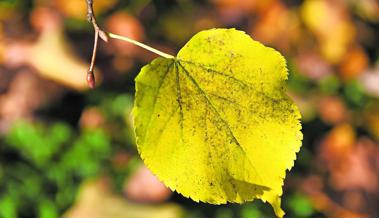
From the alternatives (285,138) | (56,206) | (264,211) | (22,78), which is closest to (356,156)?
(264,211)

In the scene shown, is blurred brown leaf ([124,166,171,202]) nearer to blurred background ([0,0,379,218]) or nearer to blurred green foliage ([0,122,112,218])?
blurred background ([0,0,379,218])

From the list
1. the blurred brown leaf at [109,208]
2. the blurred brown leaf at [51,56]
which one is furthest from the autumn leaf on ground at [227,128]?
the blurred brown leaf at [51,56]

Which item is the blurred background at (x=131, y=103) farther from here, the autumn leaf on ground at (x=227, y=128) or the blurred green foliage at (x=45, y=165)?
the autumn leaf on ground at (x=227, y=128)

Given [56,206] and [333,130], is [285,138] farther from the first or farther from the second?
[333,130]

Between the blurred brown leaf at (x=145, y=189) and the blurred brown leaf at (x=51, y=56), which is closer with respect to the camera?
the blurred brown leaf at (x=145, y=189)

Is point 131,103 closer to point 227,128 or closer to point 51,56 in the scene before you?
point 51,56

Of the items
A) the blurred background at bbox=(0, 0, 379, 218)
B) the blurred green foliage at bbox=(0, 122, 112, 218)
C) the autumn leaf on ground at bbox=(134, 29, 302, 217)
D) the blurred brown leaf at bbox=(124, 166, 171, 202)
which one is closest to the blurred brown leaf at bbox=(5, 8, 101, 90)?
the blurred background at bbox=(0, 0, 379, 218)
